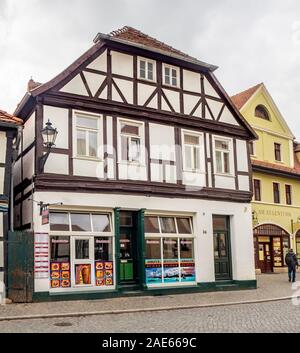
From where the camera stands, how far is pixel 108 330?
36.0 feet

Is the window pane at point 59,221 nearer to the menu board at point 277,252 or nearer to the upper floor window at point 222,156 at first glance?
the upper floor window at point 222,156

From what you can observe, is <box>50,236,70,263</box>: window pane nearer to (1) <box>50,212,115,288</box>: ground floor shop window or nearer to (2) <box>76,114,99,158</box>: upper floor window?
(1) <box>50,212,115,288</box>: ground floor shop window

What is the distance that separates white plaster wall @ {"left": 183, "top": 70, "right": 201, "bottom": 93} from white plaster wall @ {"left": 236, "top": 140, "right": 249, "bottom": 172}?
3.11 m

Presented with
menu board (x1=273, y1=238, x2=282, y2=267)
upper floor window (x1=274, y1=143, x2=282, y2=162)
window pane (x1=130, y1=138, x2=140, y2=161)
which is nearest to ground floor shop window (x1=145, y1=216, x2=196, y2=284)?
window pane (x1=130, y1=138, x2=140, y2=161)

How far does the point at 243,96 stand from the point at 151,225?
48.7 ft

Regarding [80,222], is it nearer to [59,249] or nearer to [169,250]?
[59,249]

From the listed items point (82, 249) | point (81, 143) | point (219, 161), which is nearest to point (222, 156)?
point (219, 161)

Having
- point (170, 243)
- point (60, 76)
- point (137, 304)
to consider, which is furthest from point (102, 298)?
point (60, 76)

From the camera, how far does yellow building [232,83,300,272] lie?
98.2 feet

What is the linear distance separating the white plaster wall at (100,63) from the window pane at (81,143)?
2.47 meters

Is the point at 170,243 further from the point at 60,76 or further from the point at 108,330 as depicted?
the point at 108,330

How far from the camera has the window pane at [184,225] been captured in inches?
792

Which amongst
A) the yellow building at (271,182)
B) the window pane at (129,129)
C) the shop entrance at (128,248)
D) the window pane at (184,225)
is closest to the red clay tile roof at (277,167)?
the yellow building at (271,182)
